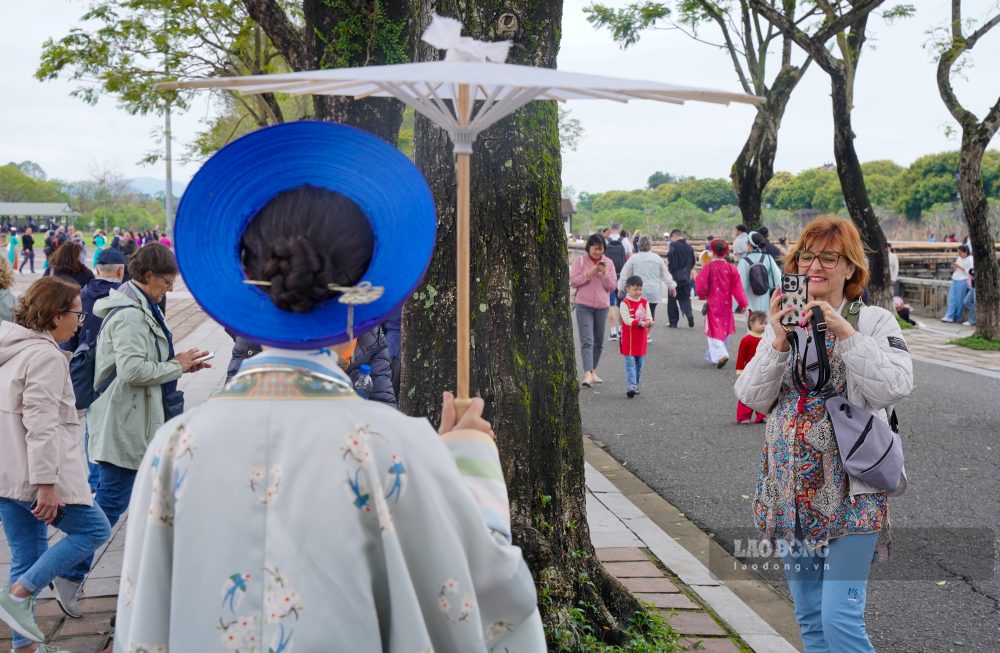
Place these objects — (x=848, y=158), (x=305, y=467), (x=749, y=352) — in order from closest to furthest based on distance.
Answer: (x=305, y=467) → (x=749, y=352) → (x=848, y=158)

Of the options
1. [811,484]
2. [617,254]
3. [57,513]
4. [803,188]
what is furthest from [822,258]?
[803,188]

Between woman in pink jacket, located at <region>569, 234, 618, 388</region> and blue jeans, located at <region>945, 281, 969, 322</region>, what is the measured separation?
11472 millimetres

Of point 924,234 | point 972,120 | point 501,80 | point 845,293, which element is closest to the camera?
point 501,80

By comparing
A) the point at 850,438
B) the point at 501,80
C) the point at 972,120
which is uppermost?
the point at 972,120

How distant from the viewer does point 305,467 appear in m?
1.68

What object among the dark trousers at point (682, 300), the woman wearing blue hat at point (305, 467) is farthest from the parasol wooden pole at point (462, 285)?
the dark trousers at point (682, 300)

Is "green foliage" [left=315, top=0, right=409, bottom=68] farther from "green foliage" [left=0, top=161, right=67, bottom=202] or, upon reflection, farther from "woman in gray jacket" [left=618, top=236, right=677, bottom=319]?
"green foliage" [left=0, top=161, right=67, bottom=202]

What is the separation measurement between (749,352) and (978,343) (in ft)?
25.4

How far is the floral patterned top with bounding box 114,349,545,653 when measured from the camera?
168cm

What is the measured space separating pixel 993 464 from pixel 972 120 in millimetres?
9650

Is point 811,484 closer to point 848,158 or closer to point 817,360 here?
point 817,360

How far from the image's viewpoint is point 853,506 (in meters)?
3.37

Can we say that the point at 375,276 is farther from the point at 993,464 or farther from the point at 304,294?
the point at 993,464

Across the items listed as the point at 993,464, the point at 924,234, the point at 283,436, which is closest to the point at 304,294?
the point at 283,436
